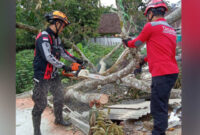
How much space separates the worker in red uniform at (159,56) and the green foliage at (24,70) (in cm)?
142

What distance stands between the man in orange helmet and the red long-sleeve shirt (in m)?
1.10

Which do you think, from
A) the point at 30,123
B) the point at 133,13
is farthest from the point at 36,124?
the point at 133,13

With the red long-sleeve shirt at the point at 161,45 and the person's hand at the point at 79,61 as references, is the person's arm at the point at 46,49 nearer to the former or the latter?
the person's hand at the point at 79,61

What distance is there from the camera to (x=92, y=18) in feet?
10.5

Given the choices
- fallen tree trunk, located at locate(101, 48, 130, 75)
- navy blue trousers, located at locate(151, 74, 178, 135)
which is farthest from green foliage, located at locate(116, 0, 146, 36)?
navy blue trousers, located at locate(151, 74, 178, 135)

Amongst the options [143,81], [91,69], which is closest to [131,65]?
[143,81]

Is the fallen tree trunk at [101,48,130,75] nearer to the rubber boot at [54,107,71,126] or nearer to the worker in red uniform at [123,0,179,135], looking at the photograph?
the worker in red uniform at [123,0,179,135]

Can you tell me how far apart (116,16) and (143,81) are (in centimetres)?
116

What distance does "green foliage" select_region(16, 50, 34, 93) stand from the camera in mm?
3062

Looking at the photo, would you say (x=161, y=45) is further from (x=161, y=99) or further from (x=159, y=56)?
(x=161, y=99)

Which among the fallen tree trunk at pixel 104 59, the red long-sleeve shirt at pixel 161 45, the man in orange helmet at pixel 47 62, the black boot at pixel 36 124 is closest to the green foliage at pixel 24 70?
the man in orange helmet at pixel 47 62

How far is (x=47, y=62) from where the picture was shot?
293 centimetres

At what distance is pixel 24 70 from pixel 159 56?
1.87 metres

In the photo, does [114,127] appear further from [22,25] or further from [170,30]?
[22,25]
